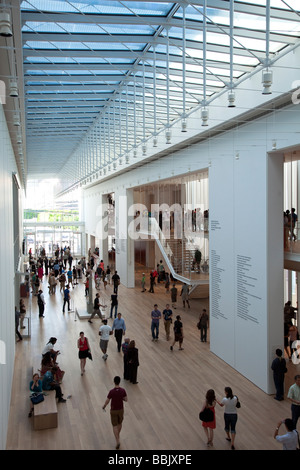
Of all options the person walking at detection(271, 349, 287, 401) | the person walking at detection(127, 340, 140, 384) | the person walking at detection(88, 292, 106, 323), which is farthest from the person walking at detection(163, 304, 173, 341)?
the person walking at detection(271, 349, 287, 401)

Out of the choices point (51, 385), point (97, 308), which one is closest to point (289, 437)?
point (51, 385)

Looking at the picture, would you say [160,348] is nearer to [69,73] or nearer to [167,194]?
[69,73]

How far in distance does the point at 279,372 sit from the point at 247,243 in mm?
3191

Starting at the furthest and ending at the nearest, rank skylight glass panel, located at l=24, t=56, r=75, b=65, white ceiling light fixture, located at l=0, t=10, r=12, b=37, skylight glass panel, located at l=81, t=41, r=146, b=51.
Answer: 1. skylight glass panel, located at l=24, t=56, r=75, b=65
2. skylight glass panel, located at l=81, t=41, r=146, b=51
3. white ceiling light fixture, located at l=0, t=10, r=12, b=37

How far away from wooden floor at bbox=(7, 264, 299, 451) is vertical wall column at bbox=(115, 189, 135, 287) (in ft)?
33.0

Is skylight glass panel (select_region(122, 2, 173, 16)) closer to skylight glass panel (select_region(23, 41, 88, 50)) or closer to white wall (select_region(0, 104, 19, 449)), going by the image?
skylight glass panel (select_region(23, 41, 88, 50))

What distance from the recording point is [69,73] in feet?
43.7

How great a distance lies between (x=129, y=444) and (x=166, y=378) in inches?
139

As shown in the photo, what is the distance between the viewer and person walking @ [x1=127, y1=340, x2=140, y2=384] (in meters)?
10.5

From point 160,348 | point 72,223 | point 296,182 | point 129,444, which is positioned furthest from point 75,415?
point 72,223

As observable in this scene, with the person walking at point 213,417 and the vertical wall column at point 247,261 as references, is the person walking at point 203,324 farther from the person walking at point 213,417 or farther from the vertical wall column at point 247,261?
the person walking at point 213,417

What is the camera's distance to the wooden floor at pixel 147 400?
7957 millimetres

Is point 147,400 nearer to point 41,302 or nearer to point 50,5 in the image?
point 50,5

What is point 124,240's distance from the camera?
2694 cm
